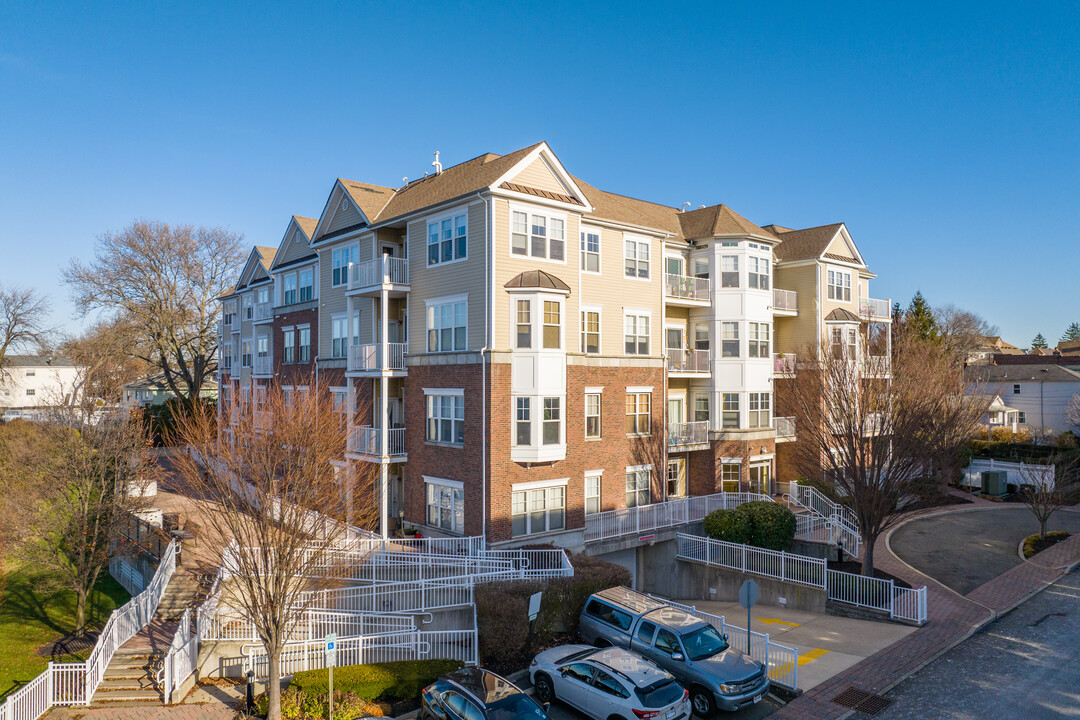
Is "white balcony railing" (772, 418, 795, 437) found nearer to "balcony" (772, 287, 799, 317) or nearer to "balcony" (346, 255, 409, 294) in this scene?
"balcony" (772, 287, 799, 317)

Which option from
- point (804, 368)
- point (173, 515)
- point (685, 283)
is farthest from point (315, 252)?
point (804, 368)

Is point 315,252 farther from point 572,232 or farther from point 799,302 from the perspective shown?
point 799,302

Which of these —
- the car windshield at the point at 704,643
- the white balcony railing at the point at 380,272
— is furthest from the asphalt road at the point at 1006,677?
the white balcony railing at the point at 380,272

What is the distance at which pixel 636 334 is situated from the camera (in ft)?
90.9

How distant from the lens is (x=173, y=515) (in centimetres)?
2858

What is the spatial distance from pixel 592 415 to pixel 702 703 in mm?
12567

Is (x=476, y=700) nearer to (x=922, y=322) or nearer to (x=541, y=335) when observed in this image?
(x=541, y=335)

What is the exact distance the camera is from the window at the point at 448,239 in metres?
23.1

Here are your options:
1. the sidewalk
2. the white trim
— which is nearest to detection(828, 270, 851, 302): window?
the sidewalk

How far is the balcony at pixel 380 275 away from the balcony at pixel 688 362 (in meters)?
12.3

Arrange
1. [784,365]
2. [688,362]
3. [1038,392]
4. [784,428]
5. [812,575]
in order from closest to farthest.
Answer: [812,575], [688,362], [784,428], [784,365], [1038,392]

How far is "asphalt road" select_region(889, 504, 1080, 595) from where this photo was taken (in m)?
23.9

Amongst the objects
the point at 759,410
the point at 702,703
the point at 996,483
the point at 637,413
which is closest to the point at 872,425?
the point at 759,410

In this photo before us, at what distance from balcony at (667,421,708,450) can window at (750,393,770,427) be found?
274 centimetres
